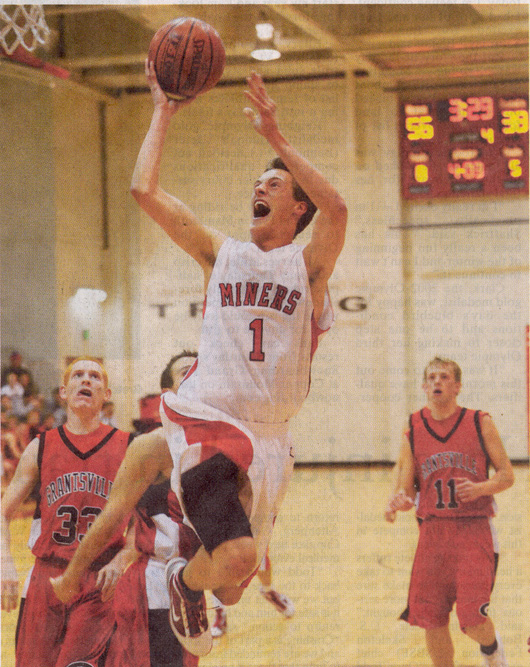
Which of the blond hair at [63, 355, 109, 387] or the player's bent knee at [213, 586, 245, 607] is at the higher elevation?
the blond hair at [63, 355, 109, 387]

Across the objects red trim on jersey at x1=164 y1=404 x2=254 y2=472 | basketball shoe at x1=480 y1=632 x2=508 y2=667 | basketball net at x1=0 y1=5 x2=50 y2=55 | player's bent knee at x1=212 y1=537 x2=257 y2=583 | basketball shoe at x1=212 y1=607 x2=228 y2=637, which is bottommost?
basketball shoe at x1=480 y1=632 x2=508 y2=667

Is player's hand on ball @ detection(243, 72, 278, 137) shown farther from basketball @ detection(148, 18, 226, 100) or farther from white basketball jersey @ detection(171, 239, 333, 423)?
white basketball jersey @ detection(171, 239, 333, 423)

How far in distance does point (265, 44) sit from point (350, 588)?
205cm

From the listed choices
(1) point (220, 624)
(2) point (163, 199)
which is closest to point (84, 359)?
(2) point (163, 199)

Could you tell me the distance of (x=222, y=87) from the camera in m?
2.46

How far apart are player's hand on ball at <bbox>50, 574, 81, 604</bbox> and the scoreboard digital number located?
5.93ft

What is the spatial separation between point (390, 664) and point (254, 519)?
931mm

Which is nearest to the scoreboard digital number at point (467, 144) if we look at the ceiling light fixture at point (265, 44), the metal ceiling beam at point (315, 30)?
the metal ceiling beam at point (315, 30)

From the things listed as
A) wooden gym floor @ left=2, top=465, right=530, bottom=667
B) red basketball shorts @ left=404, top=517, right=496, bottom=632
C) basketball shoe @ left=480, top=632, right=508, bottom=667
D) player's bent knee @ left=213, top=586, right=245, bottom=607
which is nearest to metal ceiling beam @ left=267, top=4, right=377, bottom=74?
wooden gym floor @ left=2, top=465, right=530, bottom=667

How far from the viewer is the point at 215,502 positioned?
6.92ft

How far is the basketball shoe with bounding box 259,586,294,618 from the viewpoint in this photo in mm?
2984

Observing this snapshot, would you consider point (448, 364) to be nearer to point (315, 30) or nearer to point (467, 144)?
point (467, 144)

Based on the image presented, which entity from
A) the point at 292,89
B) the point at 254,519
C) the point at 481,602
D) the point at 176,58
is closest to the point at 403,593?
the point at 481,602

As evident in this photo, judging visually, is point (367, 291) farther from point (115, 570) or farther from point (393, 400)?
point (115, 570)
